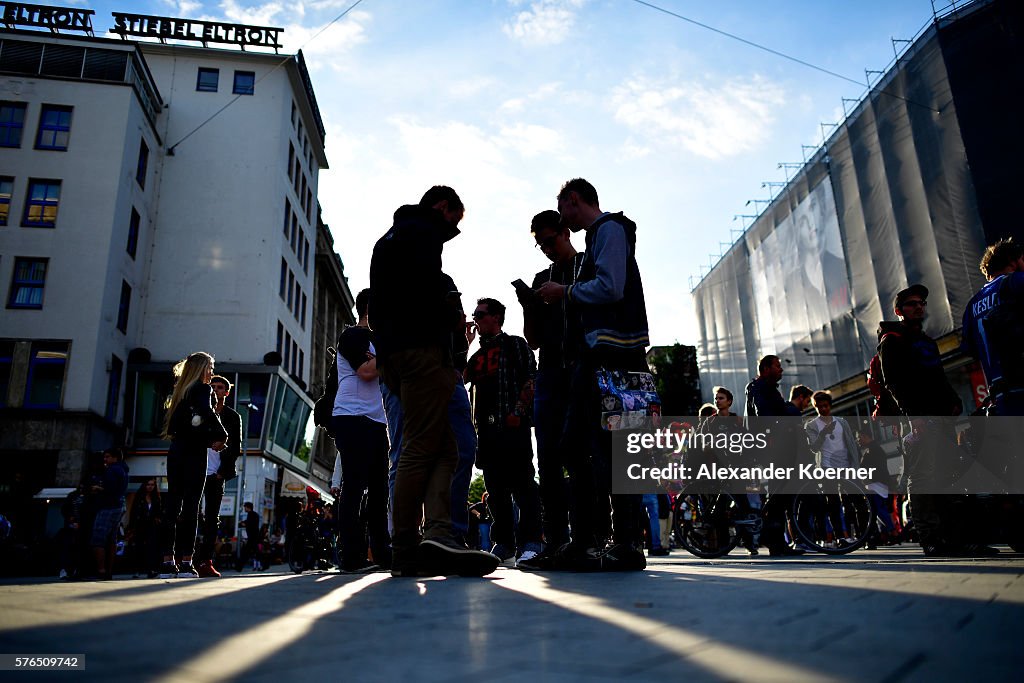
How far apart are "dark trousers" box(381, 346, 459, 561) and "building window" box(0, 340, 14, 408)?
80.5 feet

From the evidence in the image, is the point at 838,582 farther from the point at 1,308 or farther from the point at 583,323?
the point at 1,308

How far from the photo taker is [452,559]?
325cm

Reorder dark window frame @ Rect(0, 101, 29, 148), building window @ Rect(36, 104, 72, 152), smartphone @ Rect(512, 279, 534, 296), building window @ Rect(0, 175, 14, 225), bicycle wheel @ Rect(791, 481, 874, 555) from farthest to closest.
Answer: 1. building window @ Rect(36, 104, 72, 152)
2. dark window frame @ Rect(0, 101, 29, 148)
3. building window @ Rect(0, 175, 14, 225)
4. bicycle wheel @ Rect(791, 481, 874, 555)
5. smartphone @ Rect(512, 279, 534, 296)

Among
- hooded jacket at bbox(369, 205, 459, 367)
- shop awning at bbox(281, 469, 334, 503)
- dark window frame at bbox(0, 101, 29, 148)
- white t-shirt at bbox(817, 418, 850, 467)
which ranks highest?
dark window frame at bbox(0, 101, 29, 148)

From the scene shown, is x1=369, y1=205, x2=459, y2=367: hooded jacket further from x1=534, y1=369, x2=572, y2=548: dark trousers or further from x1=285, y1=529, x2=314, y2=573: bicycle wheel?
x1=285, y1=529, x2=314, y2=573: bicycle wheel

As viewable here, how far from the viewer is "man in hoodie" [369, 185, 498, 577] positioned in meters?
3.47

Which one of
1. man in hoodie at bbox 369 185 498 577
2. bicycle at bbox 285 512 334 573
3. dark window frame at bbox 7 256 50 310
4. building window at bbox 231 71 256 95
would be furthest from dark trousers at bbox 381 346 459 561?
building window at bbox 231 71 256 95

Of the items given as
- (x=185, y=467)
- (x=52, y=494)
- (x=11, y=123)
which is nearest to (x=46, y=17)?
(x=11, y=123)

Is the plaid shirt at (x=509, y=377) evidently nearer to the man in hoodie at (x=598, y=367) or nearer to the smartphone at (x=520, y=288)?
the smartphone at (x=520, y=288)

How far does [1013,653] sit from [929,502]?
15.5 ft

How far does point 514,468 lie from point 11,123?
27.6m

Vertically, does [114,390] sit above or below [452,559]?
above

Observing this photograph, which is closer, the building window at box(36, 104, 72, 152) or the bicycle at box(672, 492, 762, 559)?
the bicycle at box(672, 492, 762, 559)

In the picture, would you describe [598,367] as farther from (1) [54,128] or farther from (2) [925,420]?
(1) [54,128]
